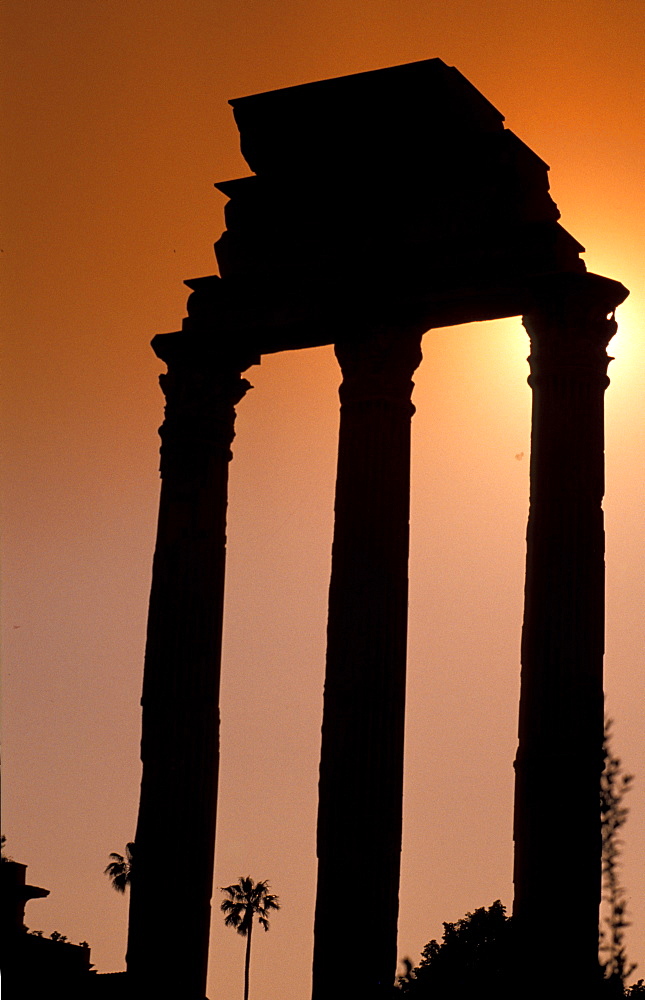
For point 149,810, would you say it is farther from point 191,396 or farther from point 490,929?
point 490,929

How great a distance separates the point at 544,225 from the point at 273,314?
1020cm

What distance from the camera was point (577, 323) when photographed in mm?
59594

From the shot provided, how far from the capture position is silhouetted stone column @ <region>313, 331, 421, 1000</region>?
191ft

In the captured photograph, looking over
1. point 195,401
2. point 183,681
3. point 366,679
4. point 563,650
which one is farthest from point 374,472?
point 183,681

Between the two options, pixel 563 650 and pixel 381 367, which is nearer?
pixel 563 650

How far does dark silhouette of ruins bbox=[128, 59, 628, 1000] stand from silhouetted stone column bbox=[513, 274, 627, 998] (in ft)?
0.20

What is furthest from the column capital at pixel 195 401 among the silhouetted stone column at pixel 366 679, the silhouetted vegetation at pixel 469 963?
the silhouetted vegetation at pixel 469 963

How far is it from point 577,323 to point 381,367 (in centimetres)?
698

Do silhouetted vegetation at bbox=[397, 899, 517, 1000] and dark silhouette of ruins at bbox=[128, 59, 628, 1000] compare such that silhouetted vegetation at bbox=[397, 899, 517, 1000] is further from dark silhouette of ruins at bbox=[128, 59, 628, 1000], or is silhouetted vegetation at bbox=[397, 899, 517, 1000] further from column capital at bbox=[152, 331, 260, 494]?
column capital at bbox=[152, 331, 260, 494]

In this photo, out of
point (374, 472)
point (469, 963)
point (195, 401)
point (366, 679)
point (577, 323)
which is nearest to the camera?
point (577, 323)

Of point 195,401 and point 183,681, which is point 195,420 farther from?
point 183,681

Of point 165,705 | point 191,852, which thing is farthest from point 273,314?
point 191,852

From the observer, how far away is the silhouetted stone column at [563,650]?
54750 mm

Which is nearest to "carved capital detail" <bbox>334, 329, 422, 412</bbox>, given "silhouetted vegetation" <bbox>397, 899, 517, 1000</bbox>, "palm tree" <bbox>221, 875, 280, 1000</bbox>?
"silhouetted vegetation" <bbox>397, 899, 517, 1000</bbox>
